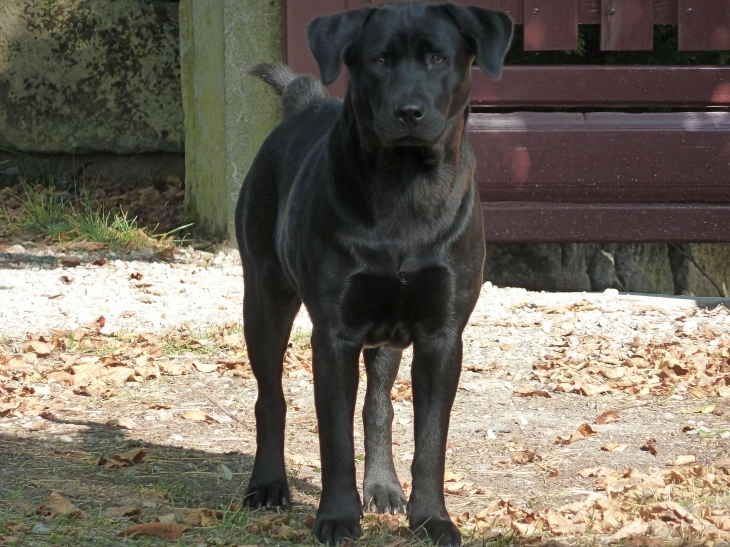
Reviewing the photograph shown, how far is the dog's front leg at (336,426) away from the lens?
3143 millimetres

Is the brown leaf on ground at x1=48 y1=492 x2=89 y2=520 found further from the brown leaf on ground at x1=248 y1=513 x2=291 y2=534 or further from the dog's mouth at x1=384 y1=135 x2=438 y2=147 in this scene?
the dog's mouth at x1=384 y1=135 x2=438 y2=147

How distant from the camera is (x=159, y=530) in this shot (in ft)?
10.2

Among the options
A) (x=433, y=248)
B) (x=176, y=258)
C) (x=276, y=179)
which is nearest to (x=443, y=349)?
(x=433, y=248)

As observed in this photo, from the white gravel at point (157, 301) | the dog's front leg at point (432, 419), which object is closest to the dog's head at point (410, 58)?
the dog's front leg at point (432, 419)

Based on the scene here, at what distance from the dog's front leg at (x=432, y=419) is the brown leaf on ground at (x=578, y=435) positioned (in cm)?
123

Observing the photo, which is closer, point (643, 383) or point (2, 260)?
point (643, 383)

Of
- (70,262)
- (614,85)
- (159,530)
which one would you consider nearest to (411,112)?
(159,530)

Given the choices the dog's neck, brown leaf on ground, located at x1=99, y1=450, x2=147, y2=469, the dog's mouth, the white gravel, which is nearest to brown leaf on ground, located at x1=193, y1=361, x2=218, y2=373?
the white gravel

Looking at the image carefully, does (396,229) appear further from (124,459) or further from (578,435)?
(578,435)

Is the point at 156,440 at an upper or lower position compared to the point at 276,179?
lower

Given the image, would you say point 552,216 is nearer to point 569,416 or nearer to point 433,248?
point 569,416

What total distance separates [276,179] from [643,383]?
228cm

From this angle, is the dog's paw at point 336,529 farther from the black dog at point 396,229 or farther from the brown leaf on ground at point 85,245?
the brown leaf on ground at point 85,245

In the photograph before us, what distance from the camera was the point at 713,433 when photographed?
4355mm
